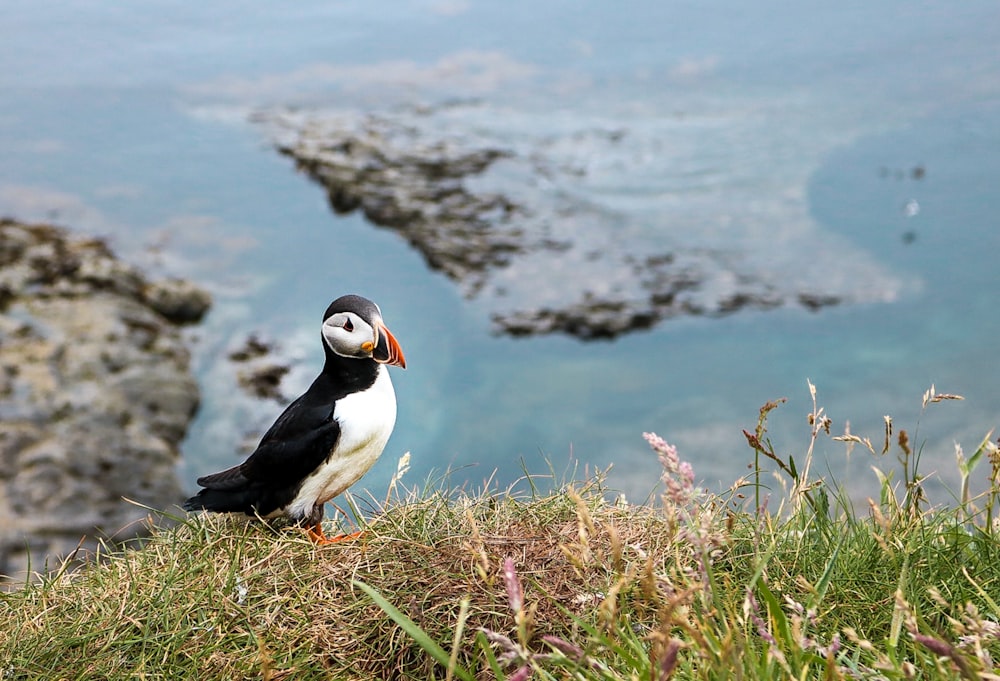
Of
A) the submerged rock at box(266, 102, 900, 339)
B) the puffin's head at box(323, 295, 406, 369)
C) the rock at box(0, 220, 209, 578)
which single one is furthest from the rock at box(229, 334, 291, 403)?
the puffin's head at box(323, 295, 406, 369)

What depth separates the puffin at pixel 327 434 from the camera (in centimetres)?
370

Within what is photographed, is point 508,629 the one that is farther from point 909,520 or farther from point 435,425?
point 435,425

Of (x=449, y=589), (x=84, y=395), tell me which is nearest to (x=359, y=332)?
(x=449, y=589)

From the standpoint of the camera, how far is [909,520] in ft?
11.7

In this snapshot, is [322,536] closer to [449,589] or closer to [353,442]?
[353,442]

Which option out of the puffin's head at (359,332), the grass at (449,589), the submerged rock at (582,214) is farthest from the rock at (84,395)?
the puffin's head at (359,332)

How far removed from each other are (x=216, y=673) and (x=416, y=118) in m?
10.5

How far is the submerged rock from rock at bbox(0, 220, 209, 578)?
257 centimetres

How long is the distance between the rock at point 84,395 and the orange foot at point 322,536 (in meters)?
2.83

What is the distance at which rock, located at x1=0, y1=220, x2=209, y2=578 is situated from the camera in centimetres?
700

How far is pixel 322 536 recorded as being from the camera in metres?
3.81

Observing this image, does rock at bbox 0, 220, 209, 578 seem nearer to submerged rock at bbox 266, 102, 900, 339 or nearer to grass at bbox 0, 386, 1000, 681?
submerged rock at bbox 266, 102, 900, 339

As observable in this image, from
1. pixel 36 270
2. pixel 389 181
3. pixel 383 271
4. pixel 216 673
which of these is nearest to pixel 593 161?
pixel 389 181

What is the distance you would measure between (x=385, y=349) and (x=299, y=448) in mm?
465
